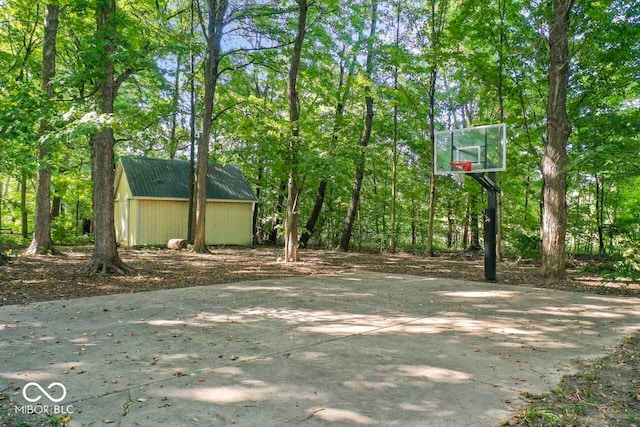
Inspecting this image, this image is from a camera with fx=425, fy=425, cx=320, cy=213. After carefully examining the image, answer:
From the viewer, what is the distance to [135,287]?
26.4ft

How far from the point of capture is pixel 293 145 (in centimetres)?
1316

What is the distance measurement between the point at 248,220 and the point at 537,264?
13.0m

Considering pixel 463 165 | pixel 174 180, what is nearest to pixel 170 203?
pixel 174 180

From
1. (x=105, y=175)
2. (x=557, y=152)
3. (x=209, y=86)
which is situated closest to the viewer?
(x=105, y=175)

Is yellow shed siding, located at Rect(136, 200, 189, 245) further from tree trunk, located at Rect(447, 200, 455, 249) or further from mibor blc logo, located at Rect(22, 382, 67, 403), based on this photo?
mibor blc logo, located at Rect(22, 382, 67, 403)

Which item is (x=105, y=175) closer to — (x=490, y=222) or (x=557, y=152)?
(x=490, y=222)

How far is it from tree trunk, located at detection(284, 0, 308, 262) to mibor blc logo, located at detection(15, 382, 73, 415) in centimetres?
940

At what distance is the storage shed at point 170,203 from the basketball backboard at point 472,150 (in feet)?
38.4

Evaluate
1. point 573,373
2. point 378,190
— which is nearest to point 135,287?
point 573,373

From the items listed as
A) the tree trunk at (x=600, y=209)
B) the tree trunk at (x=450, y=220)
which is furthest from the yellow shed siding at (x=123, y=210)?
the tree trunk at (x=600, y=209)

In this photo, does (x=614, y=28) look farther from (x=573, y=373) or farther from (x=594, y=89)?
(x=573, y=373)

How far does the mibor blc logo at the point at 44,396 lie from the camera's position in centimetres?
281

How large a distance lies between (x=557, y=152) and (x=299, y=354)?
26.0ft

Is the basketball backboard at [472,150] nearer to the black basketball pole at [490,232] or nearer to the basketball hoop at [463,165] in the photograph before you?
the basketball hoop at [463,165]
